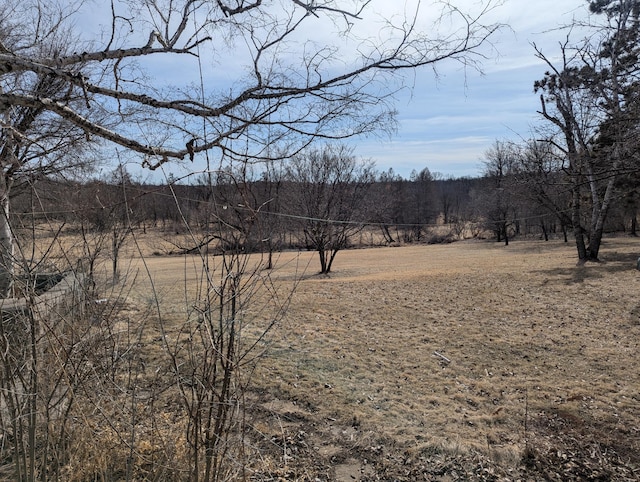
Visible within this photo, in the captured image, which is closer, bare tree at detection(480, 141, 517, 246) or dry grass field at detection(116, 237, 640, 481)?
dry grass field at detection(116, 237, 640, 481)

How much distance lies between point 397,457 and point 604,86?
675 cm

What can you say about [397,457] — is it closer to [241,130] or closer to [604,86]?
[241,130]

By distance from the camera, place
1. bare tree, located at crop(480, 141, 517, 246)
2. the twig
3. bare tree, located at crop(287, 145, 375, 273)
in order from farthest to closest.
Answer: bare tree, located at crop(480, 141, 517, 246) < bare tree, located at crop(287, 145, 375, 273) < the twig

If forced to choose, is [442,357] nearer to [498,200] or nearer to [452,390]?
[452,390]

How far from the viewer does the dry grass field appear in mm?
3779

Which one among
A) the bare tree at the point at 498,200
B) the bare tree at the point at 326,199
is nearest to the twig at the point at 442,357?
the bare tree at the point at 326,199

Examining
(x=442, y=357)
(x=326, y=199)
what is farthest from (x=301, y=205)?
(x=442, y=357)

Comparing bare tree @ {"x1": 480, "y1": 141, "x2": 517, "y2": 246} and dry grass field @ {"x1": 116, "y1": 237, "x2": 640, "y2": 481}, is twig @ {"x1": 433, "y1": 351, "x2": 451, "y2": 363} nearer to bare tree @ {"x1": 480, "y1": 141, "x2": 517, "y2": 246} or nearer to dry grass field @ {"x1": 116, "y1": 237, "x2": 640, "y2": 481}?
dry grass field @ {"x1": 116, "y1": 237, "x2": 640, "y2": 481}

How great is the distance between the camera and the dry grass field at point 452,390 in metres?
3.78

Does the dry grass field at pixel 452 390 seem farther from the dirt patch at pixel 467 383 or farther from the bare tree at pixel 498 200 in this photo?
the bare tree at pixel 498 200

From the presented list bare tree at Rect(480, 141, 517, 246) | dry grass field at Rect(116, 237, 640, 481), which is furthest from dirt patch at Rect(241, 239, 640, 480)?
bare tree at Rect(480, 141, 517, 246)

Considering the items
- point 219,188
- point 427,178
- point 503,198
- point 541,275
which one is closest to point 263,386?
point 219,188

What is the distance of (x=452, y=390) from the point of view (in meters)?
5.48

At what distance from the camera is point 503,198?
34094 mm
